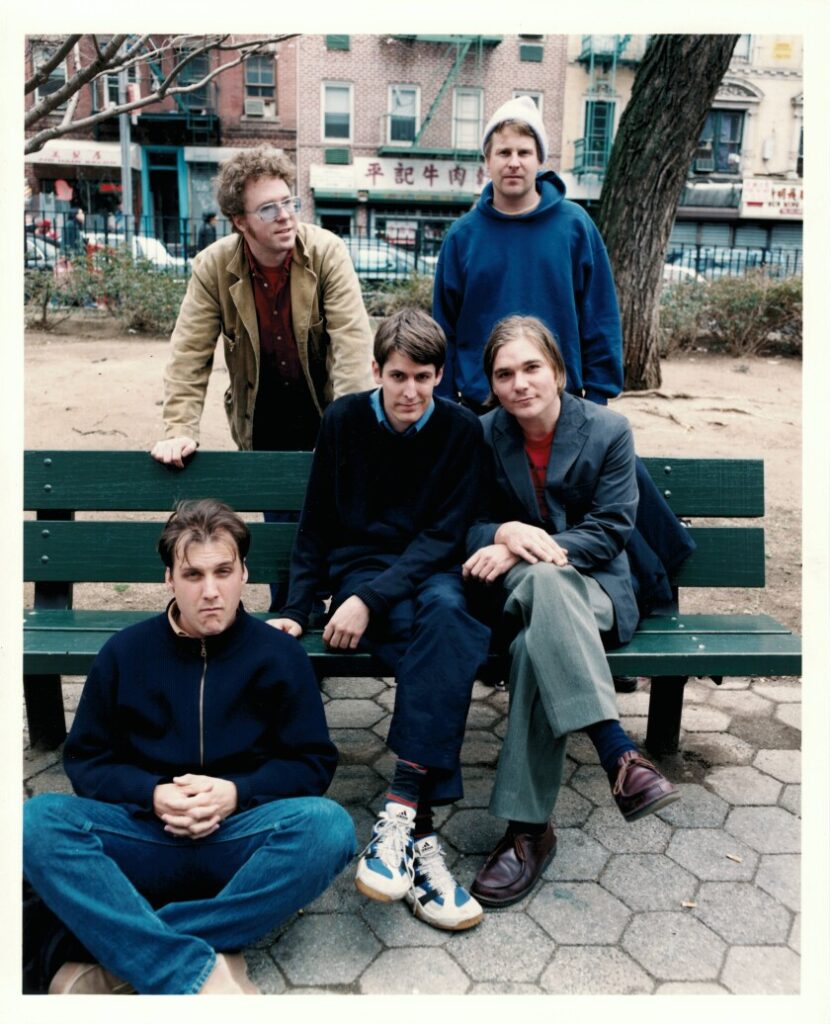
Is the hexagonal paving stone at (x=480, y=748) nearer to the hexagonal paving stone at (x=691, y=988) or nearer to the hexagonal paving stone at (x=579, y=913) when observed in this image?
the hexagonal paving stone at (x=579, y=913)

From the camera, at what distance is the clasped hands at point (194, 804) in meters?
2.48

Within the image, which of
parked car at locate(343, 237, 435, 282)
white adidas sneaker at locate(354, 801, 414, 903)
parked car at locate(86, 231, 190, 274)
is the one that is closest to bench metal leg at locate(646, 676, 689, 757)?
white adidas sneaker at locate(354, 801, 414, 903)

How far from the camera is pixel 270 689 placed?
266 cm

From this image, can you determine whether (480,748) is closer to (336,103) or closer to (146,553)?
(146,553)

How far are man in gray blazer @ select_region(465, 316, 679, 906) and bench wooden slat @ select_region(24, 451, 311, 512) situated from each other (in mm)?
841

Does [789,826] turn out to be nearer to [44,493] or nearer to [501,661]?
[501,661]

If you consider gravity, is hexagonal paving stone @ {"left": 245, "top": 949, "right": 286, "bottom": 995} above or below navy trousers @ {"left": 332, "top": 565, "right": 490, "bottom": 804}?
below

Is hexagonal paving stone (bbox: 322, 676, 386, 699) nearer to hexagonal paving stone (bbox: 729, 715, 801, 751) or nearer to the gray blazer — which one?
the gray blazer

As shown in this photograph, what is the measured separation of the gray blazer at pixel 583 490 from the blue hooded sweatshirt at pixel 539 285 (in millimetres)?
625

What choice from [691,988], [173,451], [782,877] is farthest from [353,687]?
[691,988]

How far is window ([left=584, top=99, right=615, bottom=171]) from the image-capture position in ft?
112

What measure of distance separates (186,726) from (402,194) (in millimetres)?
34065

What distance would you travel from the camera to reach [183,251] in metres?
16.1
